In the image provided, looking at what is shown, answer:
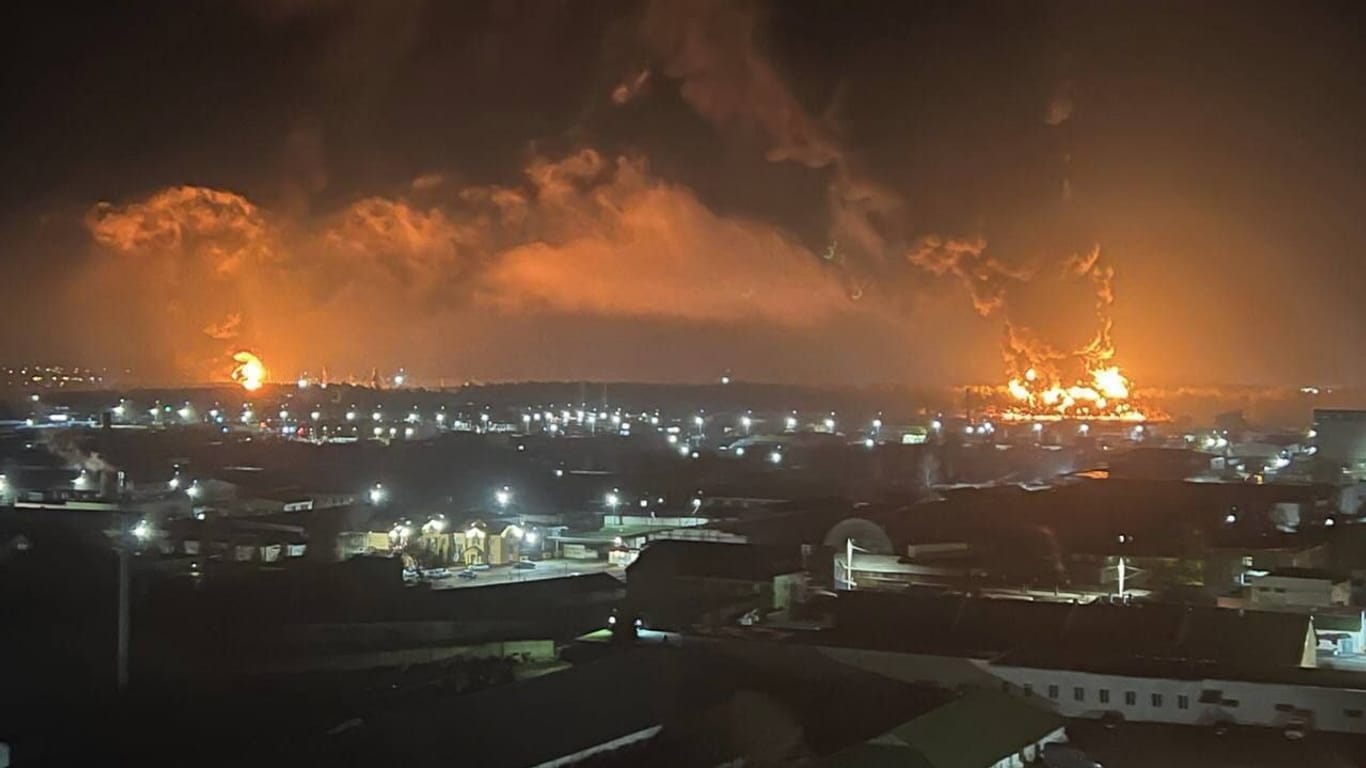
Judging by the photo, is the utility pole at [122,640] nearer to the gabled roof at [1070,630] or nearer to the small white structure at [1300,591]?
the gabled roof at [1070,630]

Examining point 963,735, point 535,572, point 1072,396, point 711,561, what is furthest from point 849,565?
point 1072,396

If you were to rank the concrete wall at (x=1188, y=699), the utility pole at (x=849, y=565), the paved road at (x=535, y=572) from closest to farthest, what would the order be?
the concrete wall at (x=1188, y=699)
the utility pole at (x=849, y=565)
the paved road at (x=535, y=572)

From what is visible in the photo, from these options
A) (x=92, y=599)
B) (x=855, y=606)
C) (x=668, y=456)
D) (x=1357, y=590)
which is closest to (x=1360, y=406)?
(x=668, y=456)

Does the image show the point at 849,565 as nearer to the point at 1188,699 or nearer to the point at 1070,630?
the point at 1070,630

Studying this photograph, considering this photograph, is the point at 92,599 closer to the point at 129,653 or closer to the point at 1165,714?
the point at 129,653

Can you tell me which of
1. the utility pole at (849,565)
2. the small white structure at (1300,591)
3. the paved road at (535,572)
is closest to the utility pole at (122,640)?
the paved road at (535,572)

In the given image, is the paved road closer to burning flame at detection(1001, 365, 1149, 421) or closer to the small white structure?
the small white structure
